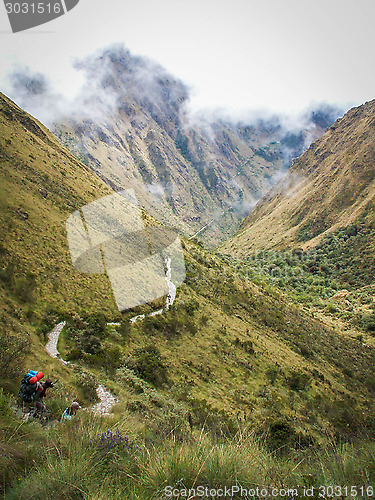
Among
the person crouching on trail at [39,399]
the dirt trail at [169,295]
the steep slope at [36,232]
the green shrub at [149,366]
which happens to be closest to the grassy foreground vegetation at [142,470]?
the person crouching on trail at [39,399]

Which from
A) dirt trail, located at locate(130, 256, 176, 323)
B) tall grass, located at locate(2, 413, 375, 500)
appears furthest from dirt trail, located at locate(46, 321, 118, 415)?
dirt trail, located at locate(130, 256, 176, 323)

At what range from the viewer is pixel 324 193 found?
123 meters

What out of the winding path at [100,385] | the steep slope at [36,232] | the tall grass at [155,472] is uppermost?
the steep slope at [36,232]

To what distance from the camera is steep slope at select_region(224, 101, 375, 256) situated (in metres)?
108

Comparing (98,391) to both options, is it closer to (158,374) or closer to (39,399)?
(39,399)

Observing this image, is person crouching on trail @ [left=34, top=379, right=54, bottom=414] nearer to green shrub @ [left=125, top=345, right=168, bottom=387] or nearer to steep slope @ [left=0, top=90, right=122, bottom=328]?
steep slope @ [left=0, top=90, right=122, bottom=328]

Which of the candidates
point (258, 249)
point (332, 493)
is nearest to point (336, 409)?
point (332, 493)

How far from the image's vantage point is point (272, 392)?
24.7 metres

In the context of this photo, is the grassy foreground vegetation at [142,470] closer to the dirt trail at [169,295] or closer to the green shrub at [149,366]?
the green shrub at [149,366]

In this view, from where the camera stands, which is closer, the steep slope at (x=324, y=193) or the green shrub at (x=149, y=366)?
the green shrub at (x=149, y=366)

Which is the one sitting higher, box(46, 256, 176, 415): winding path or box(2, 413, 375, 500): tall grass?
box(2, 413, 375, 500): tall grass

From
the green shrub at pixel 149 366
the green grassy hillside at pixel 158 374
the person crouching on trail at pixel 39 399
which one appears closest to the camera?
the green grassy hillside at pixel 158 374

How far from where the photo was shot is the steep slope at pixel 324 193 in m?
108

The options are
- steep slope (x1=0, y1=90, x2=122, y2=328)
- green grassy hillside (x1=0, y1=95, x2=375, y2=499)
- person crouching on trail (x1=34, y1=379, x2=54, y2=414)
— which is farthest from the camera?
steep slope (x1=0, y1=90, x2=122, y2=328)
